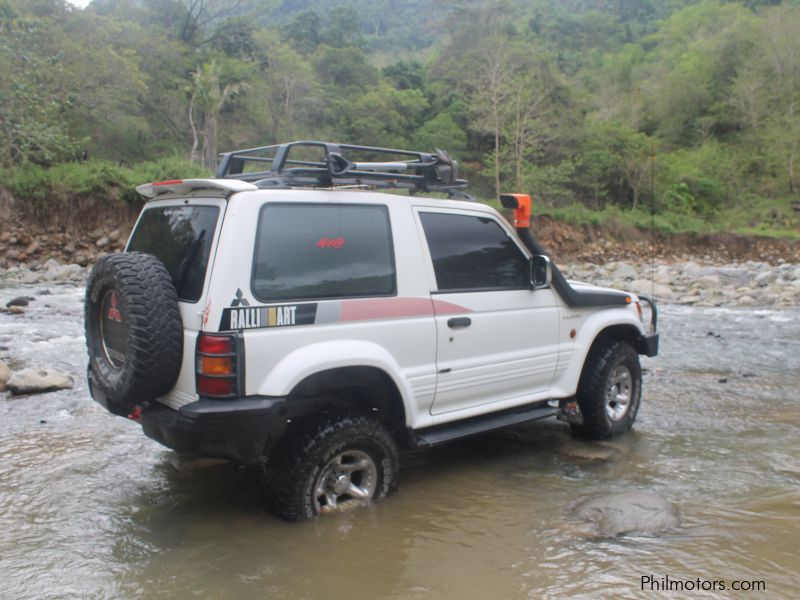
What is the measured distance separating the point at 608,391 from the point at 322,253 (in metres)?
2.91

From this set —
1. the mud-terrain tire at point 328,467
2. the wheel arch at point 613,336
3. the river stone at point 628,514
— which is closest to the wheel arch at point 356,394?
the mud-terrain tire at point 328,467

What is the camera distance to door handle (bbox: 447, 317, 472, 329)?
439 cm

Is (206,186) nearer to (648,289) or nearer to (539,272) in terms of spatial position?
(539,272)

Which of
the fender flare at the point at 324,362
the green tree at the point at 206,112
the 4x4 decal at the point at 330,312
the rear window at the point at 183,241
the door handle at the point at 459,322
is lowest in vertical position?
the fender flare at the point at 324,362

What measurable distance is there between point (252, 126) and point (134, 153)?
9.35 m

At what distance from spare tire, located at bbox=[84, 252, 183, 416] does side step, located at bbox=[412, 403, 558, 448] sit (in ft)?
5.11

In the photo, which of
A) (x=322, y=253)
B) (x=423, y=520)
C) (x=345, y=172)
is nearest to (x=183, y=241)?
(x=322, y=253)

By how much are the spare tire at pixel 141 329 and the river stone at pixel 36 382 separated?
3.77 m

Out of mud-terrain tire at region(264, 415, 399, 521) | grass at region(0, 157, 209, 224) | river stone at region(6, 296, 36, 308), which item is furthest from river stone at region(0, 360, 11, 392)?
grass at region(0, 157, 209, 224)

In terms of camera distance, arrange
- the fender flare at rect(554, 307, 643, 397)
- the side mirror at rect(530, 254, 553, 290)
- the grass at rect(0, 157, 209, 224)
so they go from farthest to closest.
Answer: the grass at rect(0, 157, 209, 224), the fender flare at rect(554, 307, 643, 397), the side mirror at rect(530, 254, 553, 290)

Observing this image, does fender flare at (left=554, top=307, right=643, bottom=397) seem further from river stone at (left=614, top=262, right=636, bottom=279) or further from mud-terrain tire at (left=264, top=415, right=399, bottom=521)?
river stone at (left=614, top=262, right=636, bottom=279)

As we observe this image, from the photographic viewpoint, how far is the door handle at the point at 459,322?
14.4ft

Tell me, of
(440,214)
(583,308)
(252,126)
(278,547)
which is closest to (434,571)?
(278,547)

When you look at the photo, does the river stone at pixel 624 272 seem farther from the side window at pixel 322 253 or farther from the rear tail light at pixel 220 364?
the rear tail light at pixel 220 364
